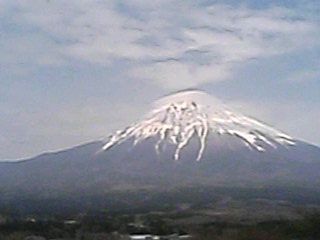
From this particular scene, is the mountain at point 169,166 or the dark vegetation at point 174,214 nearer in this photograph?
the dark vegetation at point 174,214

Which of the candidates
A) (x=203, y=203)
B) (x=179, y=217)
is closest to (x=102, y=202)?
(x=203, y=203)

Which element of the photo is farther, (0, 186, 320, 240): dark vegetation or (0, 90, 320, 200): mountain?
(0, 90, 320, 200): mountain

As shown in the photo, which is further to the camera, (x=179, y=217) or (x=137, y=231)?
(x=179, y=217)

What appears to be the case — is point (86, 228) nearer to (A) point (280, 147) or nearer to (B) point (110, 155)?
(B) point (110, 155)

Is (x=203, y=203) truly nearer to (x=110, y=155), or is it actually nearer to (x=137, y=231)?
(x=137, y=231)

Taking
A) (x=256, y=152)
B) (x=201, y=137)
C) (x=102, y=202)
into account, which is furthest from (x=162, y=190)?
(x=201, y=137)

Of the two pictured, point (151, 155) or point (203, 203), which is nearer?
point (203, 203)

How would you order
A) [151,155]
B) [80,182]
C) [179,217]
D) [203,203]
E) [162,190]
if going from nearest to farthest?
[179,217] < [203,203] < [162,190] < [80,182] < [151,155]

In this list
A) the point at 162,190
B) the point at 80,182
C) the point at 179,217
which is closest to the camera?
the point at 179,217

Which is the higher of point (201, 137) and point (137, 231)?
point (201, 137)
